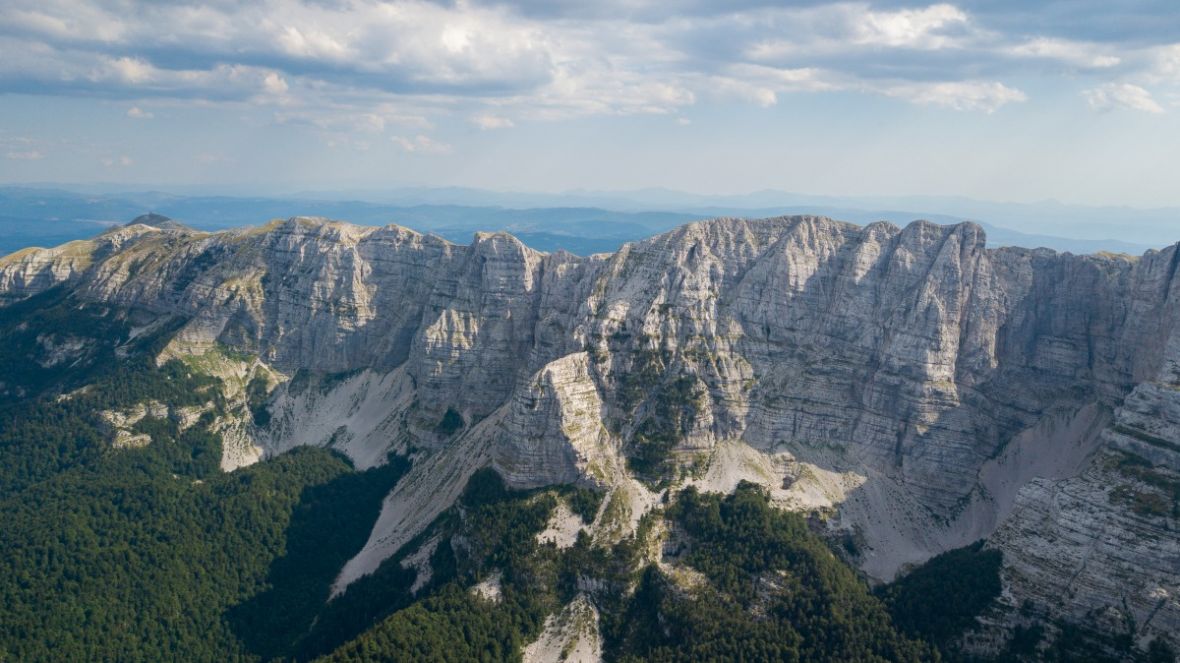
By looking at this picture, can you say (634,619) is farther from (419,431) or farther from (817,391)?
(419,431)

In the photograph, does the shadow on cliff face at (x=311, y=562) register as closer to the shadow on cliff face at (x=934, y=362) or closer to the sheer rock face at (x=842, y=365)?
the sheer rock face at (x=842, y=365)

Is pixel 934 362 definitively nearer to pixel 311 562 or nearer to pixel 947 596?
pixel 947 596

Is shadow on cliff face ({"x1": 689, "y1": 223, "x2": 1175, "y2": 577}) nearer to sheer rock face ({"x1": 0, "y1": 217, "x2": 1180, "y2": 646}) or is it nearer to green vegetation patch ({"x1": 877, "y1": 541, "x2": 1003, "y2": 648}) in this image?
sheer rock face ({"x1": 0, "y1": 217, "x2": 1180, "y2": 646})

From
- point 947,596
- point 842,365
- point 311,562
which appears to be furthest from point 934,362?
point 311,562

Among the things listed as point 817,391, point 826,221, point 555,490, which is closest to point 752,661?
point 555,490

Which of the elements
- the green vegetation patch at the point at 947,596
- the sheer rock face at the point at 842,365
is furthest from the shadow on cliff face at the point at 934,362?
the green vegetation patch at the point at 947,596
